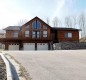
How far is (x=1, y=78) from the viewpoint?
8.15 metres

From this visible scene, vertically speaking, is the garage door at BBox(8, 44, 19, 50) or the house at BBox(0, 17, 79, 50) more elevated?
the house at BBox(0, 17, 79, 50)

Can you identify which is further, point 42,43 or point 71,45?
point 42,43

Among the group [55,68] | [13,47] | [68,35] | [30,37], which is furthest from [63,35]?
[55,68]

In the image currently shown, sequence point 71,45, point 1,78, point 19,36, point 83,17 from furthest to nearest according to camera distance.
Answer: point 83,17, point 19,36, point 71,45, point 1,78

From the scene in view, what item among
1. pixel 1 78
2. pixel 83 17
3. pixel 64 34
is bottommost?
pixel 1 78

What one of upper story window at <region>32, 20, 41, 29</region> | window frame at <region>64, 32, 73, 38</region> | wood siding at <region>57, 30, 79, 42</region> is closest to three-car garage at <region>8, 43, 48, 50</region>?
upper story window at <region>32, 20, 41, 29</region>

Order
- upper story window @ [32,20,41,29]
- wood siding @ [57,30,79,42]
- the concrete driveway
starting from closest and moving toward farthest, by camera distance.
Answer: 1. the concrete driveway
2. upper story window @ [32,20,41,29]
3. wood siding @ [57,30,79,42]

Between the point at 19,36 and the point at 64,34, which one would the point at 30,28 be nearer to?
the point at 19,36

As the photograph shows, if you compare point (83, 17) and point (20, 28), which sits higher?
point (83, 17)

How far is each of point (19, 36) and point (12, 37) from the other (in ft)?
6.59

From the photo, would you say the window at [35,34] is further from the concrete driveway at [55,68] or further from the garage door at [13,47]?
the concrete driveway at [55,68]

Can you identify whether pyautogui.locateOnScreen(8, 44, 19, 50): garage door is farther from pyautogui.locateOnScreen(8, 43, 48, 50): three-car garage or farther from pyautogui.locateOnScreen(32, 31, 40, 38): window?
pyautogui.locateOnScreen(32, 31, 40, 38): window

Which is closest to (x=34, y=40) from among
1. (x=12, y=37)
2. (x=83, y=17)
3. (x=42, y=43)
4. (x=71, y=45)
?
(x=42, y=43)

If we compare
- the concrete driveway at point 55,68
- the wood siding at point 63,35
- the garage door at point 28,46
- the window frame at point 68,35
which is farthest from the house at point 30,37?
the concrete driveway at point 55,68
